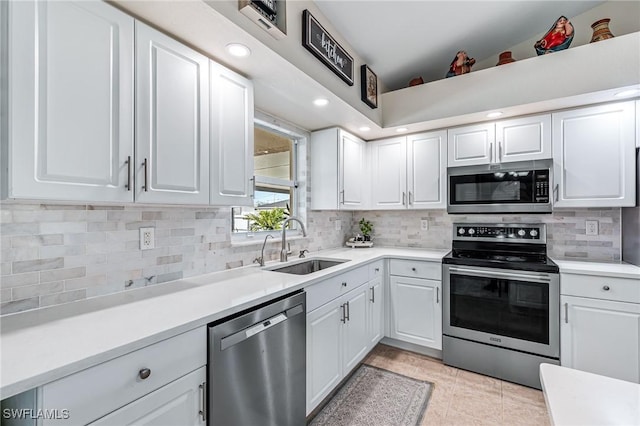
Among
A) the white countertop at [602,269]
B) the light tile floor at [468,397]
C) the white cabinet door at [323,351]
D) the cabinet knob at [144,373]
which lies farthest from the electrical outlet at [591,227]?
the cabinet knob at [144,373]

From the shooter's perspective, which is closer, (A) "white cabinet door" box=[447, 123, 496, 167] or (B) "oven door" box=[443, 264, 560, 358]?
(B) "oven door" box=[443, 264, 560, 358]

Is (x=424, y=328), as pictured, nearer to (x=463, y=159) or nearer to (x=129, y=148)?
(x=463, y=159)

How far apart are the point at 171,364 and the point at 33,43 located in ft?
3.81

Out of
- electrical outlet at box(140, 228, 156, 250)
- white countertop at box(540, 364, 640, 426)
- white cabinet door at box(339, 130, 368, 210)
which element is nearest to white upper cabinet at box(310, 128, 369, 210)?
white cabinet door at box(339, 130, 368, 210)

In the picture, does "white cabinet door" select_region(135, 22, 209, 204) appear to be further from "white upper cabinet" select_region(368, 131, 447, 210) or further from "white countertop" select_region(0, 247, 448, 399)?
"white upper cabinet" select_region(368, 131, 447, 210)

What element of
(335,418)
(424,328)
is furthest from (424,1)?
(335,418)

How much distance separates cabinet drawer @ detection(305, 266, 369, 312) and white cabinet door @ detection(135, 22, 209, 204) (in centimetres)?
84

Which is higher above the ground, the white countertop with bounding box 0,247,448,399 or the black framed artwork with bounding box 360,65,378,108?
the black framed artwork with bounding box 360,65,378,108

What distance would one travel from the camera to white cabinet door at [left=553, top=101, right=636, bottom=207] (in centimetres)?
219

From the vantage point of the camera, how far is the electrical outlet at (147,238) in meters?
1.55

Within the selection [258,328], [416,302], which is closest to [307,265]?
[416,302]

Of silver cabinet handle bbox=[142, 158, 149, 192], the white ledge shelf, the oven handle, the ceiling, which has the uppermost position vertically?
the ceiling

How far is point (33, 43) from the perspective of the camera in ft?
3.17

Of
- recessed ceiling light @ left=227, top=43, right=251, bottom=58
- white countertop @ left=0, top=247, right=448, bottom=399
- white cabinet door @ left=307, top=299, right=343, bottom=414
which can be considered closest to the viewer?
white countertop @ left=0, top=247, right=448, bottom=399
